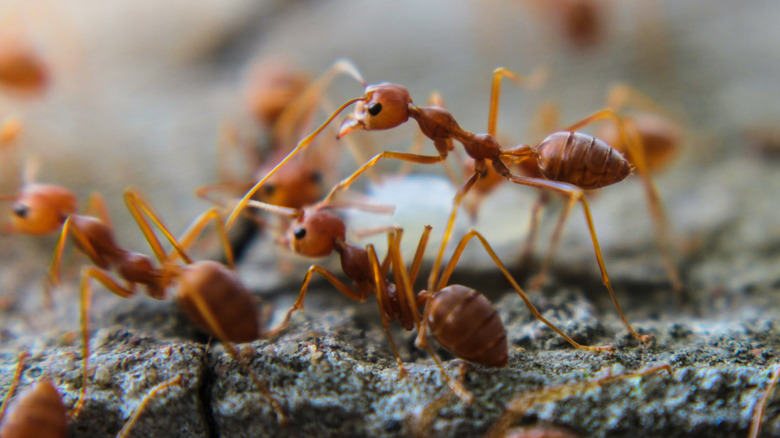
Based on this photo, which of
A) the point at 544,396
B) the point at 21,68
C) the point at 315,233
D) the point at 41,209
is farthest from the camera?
the point at 21,68

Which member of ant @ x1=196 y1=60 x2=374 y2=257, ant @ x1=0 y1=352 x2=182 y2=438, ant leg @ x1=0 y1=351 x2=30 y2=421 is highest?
ant @ x1=196 y1=60 x2=374 y2=257

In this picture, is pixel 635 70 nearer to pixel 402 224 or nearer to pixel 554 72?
pixel 554 72

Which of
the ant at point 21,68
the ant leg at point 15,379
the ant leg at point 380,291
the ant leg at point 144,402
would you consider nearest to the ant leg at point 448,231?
the ant leg at point 380,291

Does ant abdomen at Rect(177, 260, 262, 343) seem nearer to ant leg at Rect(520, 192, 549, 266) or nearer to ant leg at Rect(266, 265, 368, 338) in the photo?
ant leg at Rect(266, 265, 368, 338)

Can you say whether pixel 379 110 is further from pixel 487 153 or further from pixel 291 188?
pixel 291 188

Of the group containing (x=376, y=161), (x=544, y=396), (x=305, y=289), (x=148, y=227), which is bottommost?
(x=544, y=396)

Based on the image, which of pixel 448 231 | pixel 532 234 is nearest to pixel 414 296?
pixel 448 231

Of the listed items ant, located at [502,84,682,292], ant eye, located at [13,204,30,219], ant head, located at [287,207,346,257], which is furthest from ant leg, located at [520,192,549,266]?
ant eye, located at [13,204,30,219]

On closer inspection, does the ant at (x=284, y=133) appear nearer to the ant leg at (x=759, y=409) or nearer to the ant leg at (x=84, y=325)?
the ant leg at (x=84, y=325)
